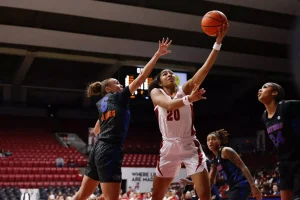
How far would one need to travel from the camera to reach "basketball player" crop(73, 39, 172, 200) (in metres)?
3.92

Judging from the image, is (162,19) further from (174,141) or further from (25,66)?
(174,141)

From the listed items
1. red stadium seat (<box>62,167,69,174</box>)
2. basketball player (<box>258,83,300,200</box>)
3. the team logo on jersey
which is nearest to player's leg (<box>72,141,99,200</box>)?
the team logo on jersey

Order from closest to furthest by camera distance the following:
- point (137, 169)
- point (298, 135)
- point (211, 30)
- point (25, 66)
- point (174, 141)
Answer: point (298, 135), point (174, 141), point (211, 30), point (137, 169), point (25, 66)

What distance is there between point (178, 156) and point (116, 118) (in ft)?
2.50

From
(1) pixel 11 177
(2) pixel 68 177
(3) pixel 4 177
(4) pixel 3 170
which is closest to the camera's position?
(3) pixel 4 177

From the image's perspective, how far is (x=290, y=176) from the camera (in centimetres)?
369

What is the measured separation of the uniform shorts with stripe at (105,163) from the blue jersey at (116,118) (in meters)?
0.08

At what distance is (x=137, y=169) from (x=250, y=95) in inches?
429

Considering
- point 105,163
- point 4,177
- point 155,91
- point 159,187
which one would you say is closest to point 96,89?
point 155,91

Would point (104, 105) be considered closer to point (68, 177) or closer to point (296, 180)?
point (296, 180)

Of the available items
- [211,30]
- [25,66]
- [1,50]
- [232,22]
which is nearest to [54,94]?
[25,66]

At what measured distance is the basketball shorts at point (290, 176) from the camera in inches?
142

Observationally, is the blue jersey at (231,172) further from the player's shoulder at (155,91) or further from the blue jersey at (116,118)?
the blue jersey at (116,118)

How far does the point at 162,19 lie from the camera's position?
762 inches
